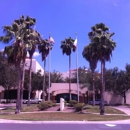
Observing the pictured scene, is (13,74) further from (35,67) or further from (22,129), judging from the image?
(22,129)

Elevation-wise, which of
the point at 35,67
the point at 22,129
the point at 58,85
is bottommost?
the point at 22,129

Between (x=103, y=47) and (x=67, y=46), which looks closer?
(x=103, y=47)

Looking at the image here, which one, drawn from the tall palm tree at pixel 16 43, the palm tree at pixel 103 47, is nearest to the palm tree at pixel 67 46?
the palm tree at pixel 103 47

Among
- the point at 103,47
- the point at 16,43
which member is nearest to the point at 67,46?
the point at 103,47

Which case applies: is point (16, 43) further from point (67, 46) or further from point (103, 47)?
point (67, 46)

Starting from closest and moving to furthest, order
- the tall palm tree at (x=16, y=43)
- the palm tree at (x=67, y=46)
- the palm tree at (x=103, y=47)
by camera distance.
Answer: the tall palm tree at (x=16, y=43), the palm tree at (x=103, y=47), the palm tree at (x=67, y=46)

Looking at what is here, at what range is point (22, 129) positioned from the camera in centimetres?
1377

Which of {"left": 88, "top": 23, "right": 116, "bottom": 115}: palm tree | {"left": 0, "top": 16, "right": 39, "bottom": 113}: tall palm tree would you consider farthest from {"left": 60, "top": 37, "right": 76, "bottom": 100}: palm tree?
{"left": 0, "top": 16, "right": 39, "bottom": 113}: tall palm tree

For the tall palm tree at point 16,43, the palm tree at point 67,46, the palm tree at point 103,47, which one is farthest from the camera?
the palm tree at point 67,46

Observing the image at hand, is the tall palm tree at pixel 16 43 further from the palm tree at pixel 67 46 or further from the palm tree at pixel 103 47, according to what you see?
the palm tree at pixel 67 46

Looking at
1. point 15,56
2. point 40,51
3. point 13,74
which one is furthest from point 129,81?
point 15,56

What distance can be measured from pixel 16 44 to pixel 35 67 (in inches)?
1761

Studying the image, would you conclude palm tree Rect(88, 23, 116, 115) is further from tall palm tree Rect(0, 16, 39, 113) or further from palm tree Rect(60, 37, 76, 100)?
palm tree Rect(60, 37, 76, 100)

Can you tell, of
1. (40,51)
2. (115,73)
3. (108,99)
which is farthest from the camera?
(108,99)
